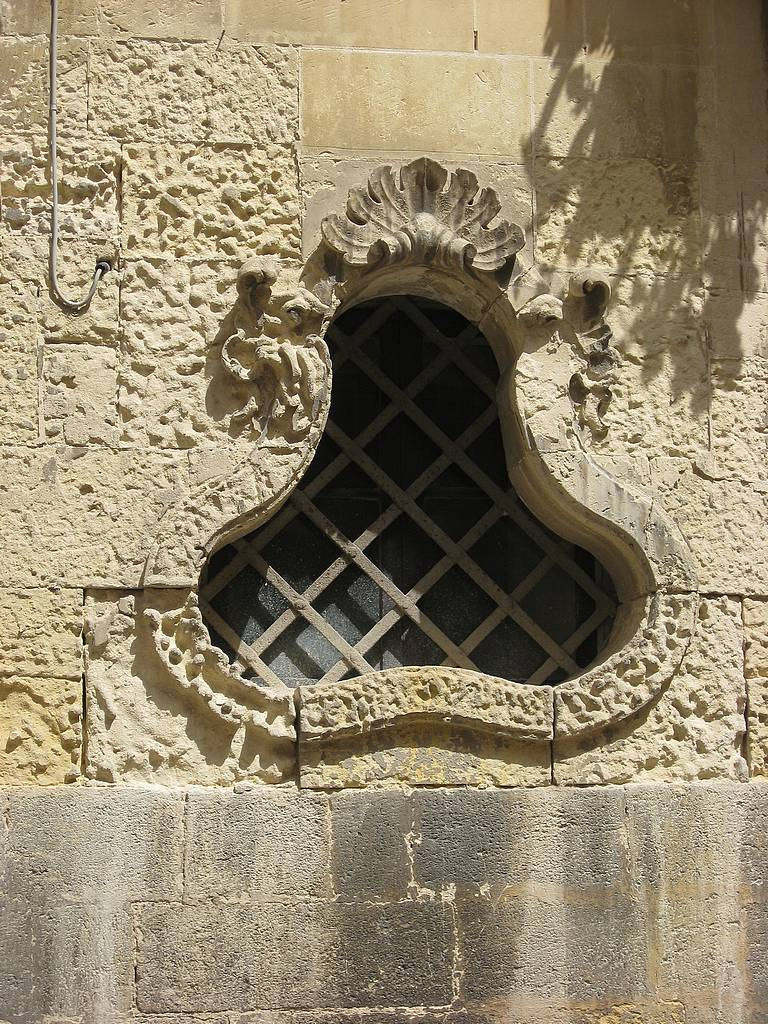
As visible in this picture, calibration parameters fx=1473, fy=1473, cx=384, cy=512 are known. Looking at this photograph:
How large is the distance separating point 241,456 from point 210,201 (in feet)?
3.06

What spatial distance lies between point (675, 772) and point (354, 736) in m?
1.13

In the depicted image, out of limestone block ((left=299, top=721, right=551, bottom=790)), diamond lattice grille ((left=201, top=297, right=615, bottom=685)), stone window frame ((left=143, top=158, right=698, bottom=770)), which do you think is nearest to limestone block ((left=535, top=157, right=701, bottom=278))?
stone window frame ((left=143, top=158, right=698, bottom=770))

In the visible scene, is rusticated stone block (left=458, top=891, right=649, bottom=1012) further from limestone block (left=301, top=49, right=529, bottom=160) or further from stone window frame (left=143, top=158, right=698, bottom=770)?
limestone block (left=301, top=49, right=529, bottom=160)

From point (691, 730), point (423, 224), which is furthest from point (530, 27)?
point (691, 730)

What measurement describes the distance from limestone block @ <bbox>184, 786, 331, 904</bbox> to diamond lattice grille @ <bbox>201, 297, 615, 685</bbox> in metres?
0.55

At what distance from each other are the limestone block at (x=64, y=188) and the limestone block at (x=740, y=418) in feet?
7.42

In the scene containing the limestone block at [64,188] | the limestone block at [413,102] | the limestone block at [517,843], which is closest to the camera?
the limestone block at [517,843]

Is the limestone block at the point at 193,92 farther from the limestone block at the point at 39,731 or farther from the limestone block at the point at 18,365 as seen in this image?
the limestone block at the point at 39,731

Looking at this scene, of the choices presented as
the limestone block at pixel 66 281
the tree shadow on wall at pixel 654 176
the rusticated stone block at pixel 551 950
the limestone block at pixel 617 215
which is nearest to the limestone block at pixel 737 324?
the tree shadow on wall at pixel 654 176

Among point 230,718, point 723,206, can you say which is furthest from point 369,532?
point 723,206

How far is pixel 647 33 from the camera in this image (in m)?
5.58

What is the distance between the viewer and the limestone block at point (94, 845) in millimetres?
4637

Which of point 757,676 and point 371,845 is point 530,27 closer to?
point 757,676

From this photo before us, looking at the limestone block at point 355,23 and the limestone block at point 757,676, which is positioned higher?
the limestone block at point 355,23
